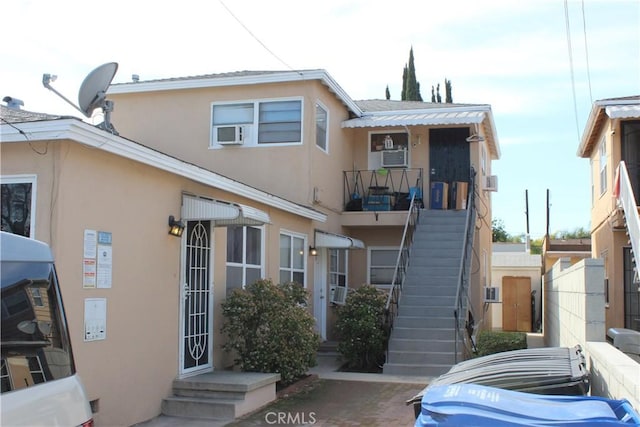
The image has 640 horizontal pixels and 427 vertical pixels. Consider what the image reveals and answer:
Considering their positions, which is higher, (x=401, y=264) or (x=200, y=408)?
(x=401, y=264)

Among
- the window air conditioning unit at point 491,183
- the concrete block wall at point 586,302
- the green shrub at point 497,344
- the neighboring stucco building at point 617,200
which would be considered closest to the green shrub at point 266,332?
the concrete block wall at point 586,302

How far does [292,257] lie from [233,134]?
318cm

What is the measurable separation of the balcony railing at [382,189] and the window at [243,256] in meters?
5.51

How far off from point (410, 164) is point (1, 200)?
38.6ft

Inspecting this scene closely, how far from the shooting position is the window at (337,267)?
50.8ft

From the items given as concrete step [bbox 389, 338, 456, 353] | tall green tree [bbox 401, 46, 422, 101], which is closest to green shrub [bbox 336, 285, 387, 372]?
concrete step [bbox 389, 338, 456, 353]

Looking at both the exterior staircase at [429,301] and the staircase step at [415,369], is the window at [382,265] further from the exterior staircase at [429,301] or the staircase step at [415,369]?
the staircase step at [415,369]

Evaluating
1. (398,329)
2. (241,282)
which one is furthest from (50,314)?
(398,329)

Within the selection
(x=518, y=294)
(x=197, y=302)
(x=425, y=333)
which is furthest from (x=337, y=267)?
(x=518, y=294)

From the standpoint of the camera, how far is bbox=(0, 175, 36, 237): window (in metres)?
6.84

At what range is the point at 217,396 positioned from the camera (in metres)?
8.51

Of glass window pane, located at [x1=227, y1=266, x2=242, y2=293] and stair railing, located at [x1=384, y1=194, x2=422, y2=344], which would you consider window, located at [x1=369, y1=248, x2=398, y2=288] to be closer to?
stair railing, located at [x1=384, y1=194, x2=422, y2=344]

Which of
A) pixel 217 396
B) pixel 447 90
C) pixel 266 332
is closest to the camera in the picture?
pixel 217 396

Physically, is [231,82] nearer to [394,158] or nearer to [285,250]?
[285,250]
